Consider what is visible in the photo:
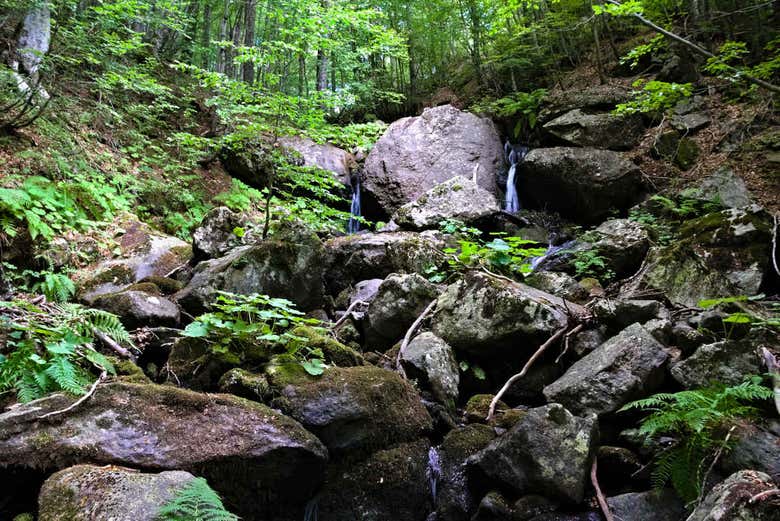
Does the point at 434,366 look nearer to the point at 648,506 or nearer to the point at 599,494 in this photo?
the point at 599,494

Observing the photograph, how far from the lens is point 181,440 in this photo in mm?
2658

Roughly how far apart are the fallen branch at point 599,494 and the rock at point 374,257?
153 inches

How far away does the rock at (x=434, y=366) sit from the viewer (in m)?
4.12

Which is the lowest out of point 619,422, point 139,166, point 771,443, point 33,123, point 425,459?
point 425,459

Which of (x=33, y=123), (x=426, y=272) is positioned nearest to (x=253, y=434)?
(x=426, y=272)

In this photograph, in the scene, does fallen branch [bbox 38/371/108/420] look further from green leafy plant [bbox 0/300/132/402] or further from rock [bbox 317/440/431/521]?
rock [bbox 317/440/431/521]

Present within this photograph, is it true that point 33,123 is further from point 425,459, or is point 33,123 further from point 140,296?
point 425,459

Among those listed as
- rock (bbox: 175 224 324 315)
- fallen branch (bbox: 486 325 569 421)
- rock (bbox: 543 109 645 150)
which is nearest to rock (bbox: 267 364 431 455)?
fallen branch (bbox: 486 325 569 421)

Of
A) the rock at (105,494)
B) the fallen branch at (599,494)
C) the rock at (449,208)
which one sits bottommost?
the fallen branch at (599,494)

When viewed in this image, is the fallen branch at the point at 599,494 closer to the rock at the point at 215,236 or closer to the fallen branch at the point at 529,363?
the fallen branch at the point at 529,363

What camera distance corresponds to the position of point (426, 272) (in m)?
6.27

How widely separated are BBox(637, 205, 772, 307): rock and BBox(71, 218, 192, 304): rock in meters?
6.72

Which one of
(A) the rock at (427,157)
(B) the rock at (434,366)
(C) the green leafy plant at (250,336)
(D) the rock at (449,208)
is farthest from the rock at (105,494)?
(A) the rock at (427,157)

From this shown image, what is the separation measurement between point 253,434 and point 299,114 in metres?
4.97
